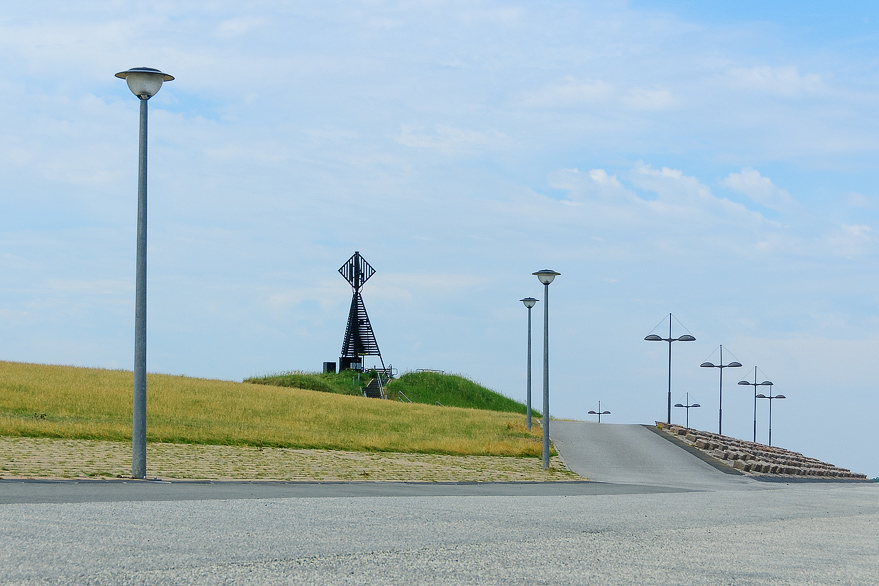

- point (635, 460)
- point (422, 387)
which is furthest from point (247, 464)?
point (422, 387)

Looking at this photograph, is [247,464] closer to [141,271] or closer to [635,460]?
[141,271]

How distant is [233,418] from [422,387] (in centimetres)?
4419

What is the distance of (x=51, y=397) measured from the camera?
1364 inches

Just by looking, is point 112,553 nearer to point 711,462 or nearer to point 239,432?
point 239,432

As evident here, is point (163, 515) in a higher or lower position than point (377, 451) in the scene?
higher

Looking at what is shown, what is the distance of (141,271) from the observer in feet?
53.5

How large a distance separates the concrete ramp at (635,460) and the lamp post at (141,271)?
1365 cm

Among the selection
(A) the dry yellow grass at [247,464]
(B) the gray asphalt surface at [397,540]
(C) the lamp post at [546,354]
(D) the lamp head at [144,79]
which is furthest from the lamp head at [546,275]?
(D) the lamp head at [144,79]

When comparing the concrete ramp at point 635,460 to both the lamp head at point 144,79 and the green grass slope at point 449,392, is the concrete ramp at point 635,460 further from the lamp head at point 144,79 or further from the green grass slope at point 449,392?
the green grass slope at point 449,392

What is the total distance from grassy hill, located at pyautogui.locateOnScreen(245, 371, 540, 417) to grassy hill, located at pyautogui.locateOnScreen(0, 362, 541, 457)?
70.0ft

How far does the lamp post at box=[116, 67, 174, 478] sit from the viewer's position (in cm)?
1587

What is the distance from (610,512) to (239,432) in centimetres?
2065

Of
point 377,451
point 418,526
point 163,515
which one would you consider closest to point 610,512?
point 418,526

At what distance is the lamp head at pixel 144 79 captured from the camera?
16.0 meters
